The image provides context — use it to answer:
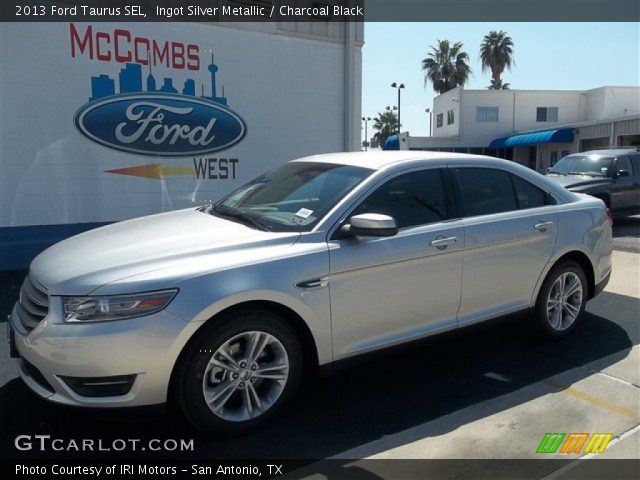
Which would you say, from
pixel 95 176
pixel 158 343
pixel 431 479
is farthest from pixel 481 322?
pixel 95 176

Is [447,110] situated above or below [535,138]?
above

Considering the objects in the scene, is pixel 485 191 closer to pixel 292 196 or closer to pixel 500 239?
pixel 500 239

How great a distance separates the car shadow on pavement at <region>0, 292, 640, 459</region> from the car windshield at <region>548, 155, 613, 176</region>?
8176mm

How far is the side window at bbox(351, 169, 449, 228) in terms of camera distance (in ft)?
12.0

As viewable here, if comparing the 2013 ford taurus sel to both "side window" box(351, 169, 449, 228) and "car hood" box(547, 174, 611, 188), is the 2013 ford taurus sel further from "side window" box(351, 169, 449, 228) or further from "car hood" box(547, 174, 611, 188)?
"car hood" box(547, 174, 611, 188)

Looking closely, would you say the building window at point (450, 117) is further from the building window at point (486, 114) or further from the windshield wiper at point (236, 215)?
the windshield wiper at point (236, 215)

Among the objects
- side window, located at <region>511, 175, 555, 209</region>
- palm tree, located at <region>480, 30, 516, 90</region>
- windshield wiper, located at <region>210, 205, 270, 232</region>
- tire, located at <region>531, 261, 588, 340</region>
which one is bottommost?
tire, located at <region>531, 261, 588, 340</region>

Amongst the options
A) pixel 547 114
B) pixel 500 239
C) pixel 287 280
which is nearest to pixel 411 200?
pixel 500 239

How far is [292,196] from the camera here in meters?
3.82

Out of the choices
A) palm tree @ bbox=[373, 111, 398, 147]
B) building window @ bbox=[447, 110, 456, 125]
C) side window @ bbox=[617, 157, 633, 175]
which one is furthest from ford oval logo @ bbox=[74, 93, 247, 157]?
palm tree @ bbox=[373, 111, 398, 147]

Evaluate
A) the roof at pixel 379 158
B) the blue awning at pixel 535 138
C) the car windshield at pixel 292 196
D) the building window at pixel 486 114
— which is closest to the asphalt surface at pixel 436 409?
the car windshield at pixel 292 196

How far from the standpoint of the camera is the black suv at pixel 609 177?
1144 centimetres

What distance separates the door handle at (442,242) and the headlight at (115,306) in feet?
6.09

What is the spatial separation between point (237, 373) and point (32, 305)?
1252mm
